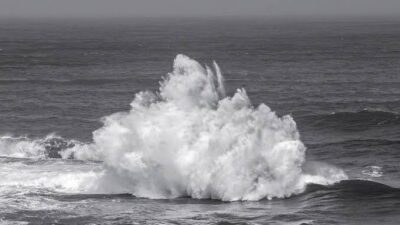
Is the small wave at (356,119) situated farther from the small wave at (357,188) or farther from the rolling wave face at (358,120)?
the small wave at (357,188)

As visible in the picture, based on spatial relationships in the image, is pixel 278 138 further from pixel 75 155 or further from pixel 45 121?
pixel 45 121

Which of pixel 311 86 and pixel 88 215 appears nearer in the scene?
pixel 88 215

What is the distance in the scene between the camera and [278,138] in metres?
39.8

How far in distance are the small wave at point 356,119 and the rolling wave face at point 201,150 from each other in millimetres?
15001

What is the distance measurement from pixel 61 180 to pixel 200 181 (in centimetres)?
714

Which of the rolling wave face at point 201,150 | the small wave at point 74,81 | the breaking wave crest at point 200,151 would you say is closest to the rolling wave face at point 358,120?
the breaking wave crest at point 200,151

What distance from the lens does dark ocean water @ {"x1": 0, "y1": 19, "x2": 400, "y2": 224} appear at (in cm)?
3472

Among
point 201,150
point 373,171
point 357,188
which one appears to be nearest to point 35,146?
point 201,150

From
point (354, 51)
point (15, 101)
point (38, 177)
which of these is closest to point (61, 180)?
point (38, 177)

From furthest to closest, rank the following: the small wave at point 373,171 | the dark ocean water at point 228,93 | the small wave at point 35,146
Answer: the small wave at point 35,146 → the small wave at point 373,171 → the dark ocean water at point 228,93

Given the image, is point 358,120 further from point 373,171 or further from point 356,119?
point 373,171

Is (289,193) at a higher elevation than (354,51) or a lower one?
lower

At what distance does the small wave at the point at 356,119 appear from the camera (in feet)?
186

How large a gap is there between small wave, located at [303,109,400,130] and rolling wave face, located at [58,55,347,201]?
15.0m
